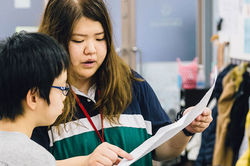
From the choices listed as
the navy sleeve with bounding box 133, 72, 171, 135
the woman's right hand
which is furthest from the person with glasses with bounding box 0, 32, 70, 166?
the navy sleeve with bounding box 133, 72, 171, 135

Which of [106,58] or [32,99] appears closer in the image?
[32,99]

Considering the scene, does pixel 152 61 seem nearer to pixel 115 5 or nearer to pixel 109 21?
pixel 115 5

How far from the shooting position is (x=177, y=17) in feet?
15.1

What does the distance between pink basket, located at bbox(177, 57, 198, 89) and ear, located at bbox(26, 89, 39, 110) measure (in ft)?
10.6

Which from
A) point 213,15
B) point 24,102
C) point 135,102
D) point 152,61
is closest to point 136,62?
point 152,61

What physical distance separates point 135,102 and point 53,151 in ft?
1.05

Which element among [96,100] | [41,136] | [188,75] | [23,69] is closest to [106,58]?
[96,100]

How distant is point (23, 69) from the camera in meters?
0.95

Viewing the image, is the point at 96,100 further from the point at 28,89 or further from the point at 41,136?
the point at 28,89

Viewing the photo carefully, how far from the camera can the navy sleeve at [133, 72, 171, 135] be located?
4.56 feet

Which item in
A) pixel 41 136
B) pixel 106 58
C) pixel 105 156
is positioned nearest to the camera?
pixel 105 156

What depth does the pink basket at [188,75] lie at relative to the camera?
4129 millimetres

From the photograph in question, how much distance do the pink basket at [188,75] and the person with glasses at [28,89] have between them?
10.5ft

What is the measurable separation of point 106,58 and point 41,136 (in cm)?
34
